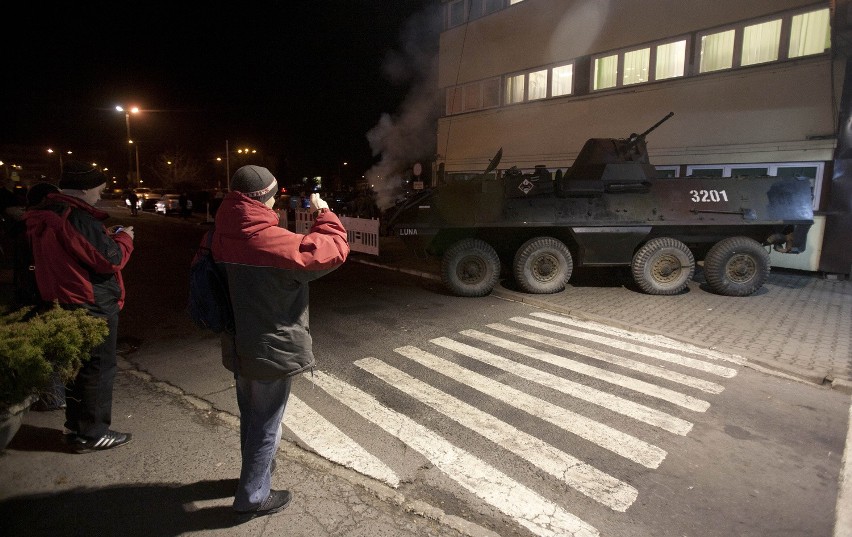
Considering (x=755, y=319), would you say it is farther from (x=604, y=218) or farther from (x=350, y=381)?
(x=350, y=381)

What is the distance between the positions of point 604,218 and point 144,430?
26.3ft

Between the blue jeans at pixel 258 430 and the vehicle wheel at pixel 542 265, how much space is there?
22.6ft

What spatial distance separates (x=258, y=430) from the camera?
270 centimetres

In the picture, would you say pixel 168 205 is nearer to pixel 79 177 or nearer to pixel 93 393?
pixel 79 177

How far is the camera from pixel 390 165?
63.4ft

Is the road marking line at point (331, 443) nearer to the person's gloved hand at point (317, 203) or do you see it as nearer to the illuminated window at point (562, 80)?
the person's gloved hand at point (317, 203)

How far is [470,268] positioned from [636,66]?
9.90 metres

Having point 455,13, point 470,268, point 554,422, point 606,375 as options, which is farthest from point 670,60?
point 554,422

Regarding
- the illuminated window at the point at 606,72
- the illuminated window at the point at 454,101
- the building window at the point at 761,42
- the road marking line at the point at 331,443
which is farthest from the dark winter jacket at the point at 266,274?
the illuminated window at the point at 454,101

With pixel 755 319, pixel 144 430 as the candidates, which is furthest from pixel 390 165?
pixel 144 430

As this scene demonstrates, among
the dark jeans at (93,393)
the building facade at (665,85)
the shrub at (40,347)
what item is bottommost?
the dark jeans at (93,393)

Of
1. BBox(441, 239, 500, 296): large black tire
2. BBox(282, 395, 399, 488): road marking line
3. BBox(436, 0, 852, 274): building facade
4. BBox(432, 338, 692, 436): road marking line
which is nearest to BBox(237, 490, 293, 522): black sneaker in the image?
BBox(282, 395, 399, 488): road marking line

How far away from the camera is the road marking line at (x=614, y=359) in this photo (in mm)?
5133

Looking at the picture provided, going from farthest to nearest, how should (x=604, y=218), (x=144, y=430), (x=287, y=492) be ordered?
(x=604, y=218) → (x=144, y=430) → (x=287, y=492)
